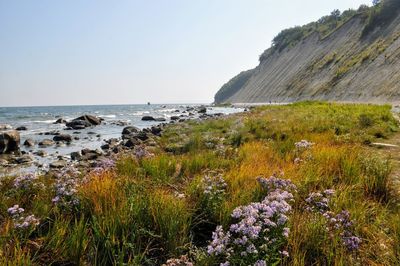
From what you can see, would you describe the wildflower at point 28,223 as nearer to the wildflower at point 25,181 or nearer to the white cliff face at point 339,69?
the wildflower at point 25,181

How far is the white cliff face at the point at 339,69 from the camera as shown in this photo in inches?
1639

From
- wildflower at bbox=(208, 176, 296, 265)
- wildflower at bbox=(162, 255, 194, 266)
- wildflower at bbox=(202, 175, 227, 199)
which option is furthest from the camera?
wildflower at bbox=(202, 175, 227, 199)

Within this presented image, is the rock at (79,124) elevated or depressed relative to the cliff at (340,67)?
depressed

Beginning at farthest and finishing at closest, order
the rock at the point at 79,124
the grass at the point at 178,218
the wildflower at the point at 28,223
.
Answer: the rock at the point at 79,124 < the wildflower at the point at 28,223 < the grass at the point at 178,218

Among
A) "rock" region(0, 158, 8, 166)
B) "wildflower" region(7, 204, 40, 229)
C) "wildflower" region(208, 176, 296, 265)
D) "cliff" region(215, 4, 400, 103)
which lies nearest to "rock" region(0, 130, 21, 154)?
"rock" region(0, 158, 8, 166)

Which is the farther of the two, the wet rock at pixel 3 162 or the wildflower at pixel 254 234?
the wet rock at pixel 3 162

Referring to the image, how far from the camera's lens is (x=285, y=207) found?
372cm

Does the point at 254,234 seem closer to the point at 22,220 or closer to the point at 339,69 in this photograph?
the point at 22,220

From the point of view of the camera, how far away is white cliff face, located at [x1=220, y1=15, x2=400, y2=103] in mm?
41625

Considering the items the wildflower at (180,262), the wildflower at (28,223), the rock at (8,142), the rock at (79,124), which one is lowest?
the rock at (79,124)

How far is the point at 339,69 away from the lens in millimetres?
56969

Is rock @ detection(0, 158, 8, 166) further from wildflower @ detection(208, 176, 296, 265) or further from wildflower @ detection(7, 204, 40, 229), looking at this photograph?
wildflower @ detection(208, 176, 296, 265)

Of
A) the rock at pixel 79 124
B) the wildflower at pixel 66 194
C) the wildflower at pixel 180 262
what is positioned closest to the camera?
the wildflower at pixel 180 262

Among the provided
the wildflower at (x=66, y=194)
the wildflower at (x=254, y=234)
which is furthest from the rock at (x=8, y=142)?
the wildflower at (x=254, y=234)
